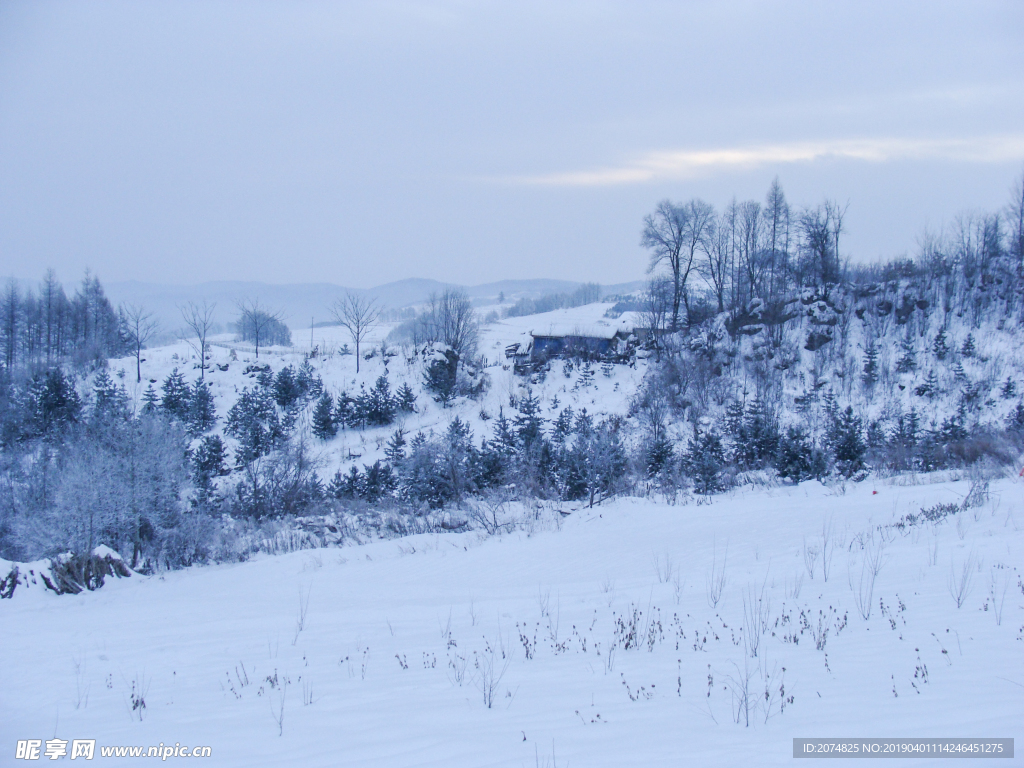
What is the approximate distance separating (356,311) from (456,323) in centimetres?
796

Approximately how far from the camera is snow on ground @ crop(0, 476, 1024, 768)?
370 cm

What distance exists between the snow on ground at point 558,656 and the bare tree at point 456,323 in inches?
1262

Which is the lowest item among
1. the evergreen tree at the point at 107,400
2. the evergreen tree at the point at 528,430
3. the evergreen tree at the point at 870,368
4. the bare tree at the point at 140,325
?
the evergreen tree at the point at 528,430

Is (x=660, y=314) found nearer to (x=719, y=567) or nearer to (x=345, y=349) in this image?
(x=345, y=349)

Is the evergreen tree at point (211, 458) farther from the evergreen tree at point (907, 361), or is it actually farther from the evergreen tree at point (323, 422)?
the evergreen tree at point (907, 361)

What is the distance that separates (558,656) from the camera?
542cm

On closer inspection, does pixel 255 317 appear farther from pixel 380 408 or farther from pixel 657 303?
pixel 657 303

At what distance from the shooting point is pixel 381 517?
16.9 meters

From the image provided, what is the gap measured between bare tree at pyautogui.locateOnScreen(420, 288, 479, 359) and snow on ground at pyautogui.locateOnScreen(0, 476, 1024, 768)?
32.1m

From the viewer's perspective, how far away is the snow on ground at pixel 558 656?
3.70 meters

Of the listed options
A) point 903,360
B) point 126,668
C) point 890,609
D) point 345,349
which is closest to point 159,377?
point 345,349

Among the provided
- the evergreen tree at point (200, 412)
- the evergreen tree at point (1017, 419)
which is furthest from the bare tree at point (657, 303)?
the evergreen tree at point (200, 412)

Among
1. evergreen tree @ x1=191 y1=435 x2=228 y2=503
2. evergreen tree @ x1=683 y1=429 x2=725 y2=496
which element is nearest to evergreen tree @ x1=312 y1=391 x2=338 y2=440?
evergreen tree @ x1=191 y1=435 x2=228 y2=503

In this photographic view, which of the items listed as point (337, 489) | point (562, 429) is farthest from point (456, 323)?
point (337, 489)
